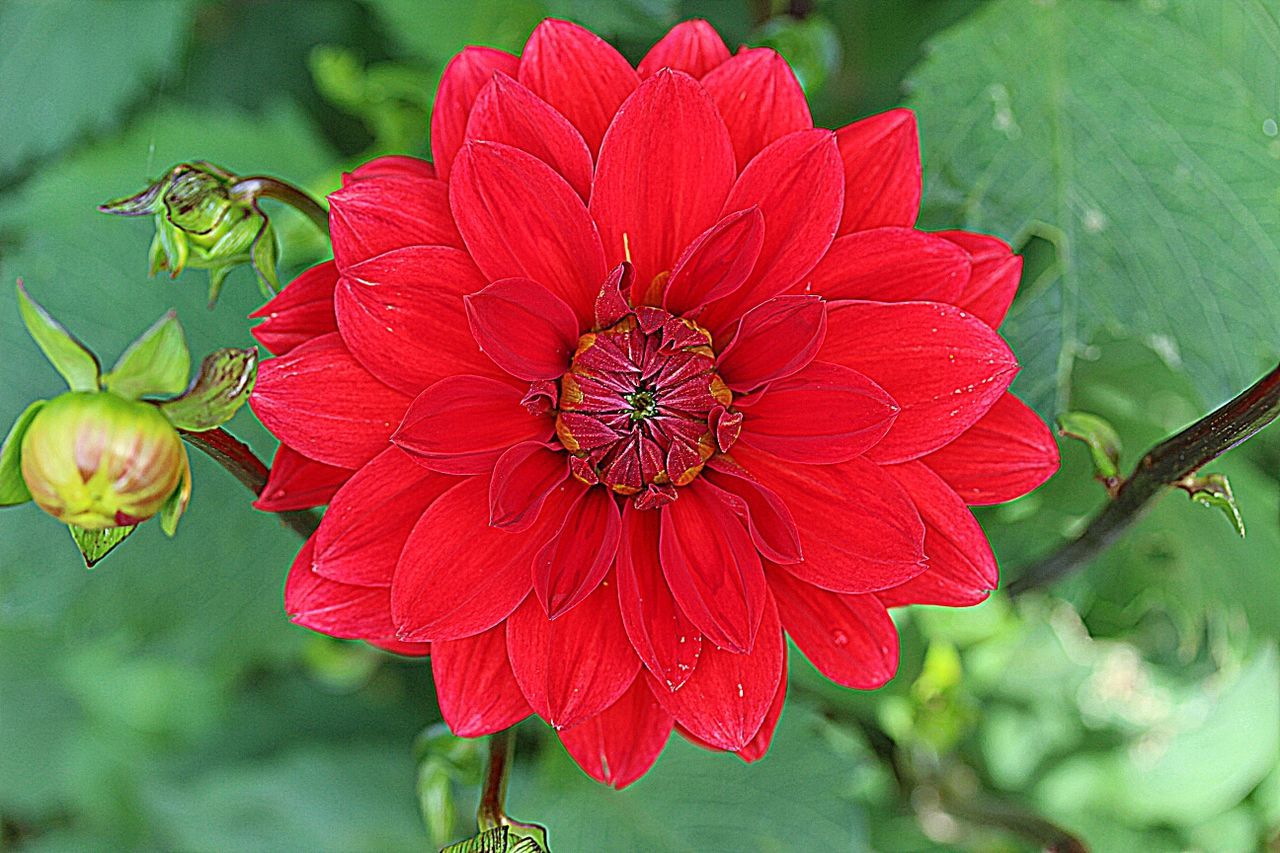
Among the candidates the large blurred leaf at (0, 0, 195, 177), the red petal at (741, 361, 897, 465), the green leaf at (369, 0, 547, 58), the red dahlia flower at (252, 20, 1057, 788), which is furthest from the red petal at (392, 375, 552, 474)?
the large blurred leaf at (0, 0, 195, 177)

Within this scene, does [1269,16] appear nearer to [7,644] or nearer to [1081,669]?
[1081,669]

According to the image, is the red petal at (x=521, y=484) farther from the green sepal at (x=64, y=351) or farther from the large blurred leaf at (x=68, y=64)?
the large blurred leaf at (x=68, y=64)

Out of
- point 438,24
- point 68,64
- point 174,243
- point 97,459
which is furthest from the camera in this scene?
point 68,64

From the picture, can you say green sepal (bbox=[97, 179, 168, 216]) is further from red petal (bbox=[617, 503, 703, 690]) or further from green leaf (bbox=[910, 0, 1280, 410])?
green leaf (bbox=[910, 0, 1280, 410])

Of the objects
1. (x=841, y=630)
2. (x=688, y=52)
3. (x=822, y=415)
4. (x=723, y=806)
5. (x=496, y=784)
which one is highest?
(x=688, y=52)

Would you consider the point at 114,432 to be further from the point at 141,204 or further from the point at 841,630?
the point at 841,630

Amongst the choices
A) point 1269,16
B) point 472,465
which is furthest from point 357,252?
point 1269,16

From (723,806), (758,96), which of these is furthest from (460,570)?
(723,806)
